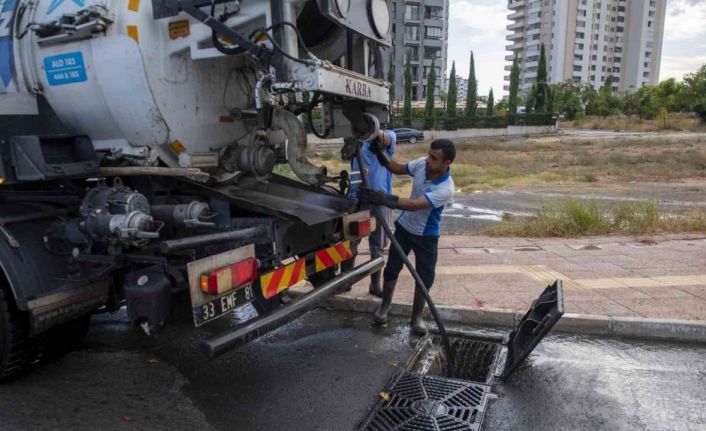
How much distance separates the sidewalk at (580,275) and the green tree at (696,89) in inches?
2024

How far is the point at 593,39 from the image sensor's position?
10138 centimetres

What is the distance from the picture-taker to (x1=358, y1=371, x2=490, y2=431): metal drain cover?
3143 mm

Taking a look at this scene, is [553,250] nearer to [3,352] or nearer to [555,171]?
[3,352]

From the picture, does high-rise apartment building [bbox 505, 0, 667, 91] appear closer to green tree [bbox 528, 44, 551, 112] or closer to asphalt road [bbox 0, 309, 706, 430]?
green tree [bbox 528, 44, 551, 112]

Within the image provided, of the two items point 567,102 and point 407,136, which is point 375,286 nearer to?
point 407,136

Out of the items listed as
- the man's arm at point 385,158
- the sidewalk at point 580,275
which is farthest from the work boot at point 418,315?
the man's arm at point 385,158

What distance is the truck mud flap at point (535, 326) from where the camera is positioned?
352cm

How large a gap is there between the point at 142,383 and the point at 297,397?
1.07m

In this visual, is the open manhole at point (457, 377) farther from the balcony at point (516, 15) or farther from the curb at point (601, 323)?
the balcony at point (516, 15)

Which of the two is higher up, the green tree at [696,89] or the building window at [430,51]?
the building window at [430,51]

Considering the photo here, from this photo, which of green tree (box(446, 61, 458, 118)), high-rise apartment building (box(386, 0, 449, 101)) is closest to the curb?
green tree (box(446, 61, 458, 118))

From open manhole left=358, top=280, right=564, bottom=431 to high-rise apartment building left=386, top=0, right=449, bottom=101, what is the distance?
2370 inches

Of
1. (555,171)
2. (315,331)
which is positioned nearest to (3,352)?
(315,331)

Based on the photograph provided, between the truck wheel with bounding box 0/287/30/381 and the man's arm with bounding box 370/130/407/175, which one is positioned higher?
the man's arm with bounding box 370/130/407/175
